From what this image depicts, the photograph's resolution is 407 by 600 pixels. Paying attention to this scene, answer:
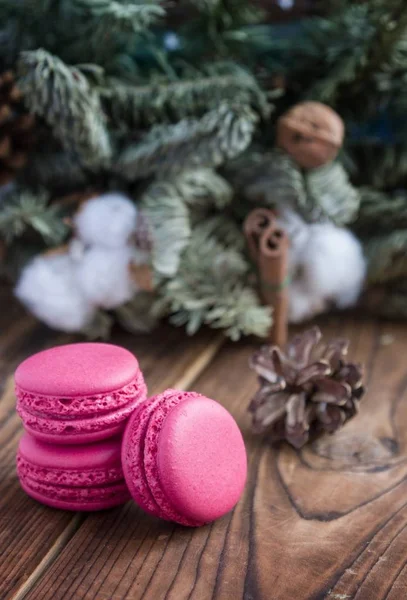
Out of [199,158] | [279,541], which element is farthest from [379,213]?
[279,541]

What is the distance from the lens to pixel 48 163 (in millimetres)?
850

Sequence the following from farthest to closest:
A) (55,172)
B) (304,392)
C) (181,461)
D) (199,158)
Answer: (55,172) → (199,158) → (304,392) → (181,461)

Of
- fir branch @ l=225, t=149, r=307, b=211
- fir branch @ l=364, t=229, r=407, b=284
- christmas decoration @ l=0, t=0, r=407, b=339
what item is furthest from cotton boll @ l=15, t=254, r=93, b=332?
fir branch @ l=364, t=229, r=407, b=284

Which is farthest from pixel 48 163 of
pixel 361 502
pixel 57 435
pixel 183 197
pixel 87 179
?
pixel 361 502

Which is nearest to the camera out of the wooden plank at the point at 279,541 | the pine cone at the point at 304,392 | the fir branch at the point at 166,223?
the wooden plank at the point at 279,541

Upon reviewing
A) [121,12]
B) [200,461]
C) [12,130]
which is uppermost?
[121,12]

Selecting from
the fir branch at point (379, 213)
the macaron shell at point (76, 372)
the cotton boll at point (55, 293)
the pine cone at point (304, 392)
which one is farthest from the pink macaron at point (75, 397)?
the fir branch at point (379, 213)

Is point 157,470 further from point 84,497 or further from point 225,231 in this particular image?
point 225,231

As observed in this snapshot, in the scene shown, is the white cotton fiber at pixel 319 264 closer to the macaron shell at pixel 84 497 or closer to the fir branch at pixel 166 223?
the fir branch at pixel 166 223

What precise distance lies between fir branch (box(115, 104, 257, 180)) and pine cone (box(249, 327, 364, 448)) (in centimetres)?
22

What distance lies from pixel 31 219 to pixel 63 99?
0.15 meters

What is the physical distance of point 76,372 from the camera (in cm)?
52

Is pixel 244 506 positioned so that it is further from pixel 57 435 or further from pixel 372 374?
pixel 372 374

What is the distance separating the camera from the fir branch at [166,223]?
75cm
